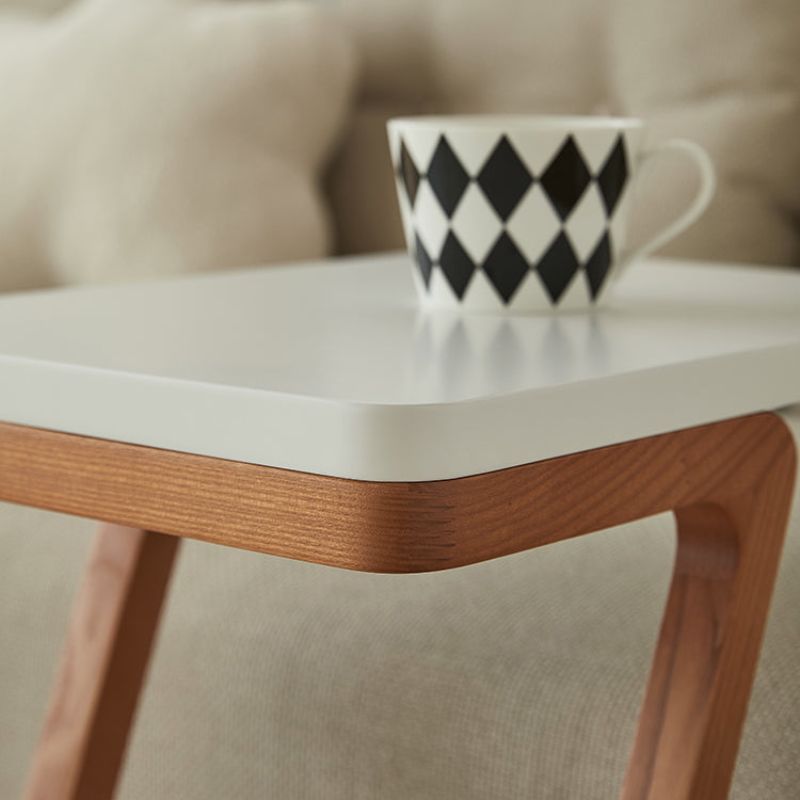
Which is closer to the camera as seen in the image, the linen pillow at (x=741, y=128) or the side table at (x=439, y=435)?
the side table at (x=439, y=435)

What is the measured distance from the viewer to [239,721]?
34.4 inches

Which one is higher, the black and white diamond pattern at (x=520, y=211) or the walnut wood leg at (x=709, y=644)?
the black and white diamond pattern at (x=520, y=211)

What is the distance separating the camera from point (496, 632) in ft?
2.54

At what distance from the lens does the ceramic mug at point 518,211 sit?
2.02 feet

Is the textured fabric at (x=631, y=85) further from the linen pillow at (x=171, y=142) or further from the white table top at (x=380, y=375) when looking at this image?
the white table top at (x=380, y=375)

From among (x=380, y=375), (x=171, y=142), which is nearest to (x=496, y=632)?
(x=380, y=375)

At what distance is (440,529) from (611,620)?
0.39 metres

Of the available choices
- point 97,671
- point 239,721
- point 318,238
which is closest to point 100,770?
point 97,671

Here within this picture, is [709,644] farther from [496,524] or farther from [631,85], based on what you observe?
[631,85]

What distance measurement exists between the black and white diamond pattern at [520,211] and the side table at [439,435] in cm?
2

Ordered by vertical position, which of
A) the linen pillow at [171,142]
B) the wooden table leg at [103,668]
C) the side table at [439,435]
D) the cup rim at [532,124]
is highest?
the linen pillow at [171,142]

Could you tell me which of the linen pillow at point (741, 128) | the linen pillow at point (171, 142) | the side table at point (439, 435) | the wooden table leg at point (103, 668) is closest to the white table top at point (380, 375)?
the side table at point (439, 435)

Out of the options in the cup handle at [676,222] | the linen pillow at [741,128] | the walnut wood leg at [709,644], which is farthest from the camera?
the linen pillow at [741,128]

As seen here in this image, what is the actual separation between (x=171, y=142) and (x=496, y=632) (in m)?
0.71
